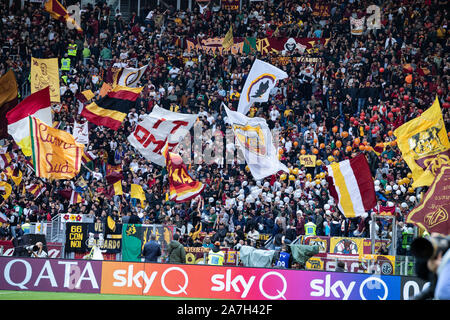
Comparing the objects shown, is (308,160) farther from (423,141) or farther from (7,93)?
(7,93)

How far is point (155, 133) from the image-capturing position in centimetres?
2481

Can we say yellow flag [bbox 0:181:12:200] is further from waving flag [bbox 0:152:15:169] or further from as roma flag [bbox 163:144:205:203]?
as roma flag [bbox 163:144:205:203]

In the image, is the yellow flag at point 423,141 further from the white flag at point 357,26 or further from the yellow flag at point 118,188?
the white flag at point 357,26

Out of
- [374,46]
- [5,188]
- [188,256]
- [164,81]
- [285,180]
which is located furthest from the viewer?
[164,81]

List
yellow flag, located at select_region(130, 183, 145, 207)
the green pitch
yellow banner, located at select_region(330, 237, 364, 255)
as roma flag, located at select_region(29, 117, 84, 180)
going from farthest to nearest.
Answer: yellow flag, located at select_region(130, 183, 145, 207), as roma flag, located at select_region(29, 117, 84, 180), yellow banner, located at select_region(330, 237, 364, 255), the green pitch

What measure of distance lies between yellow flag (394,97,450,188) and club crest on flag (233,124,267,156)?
4.83m

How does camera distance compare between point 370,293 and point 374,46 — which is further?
point 374,46

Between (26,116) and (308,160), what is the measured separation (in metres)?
9.98

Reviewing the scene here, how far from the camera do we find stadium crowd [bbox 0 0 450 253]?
25.0 m

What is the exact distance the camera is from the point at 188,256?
22625mm

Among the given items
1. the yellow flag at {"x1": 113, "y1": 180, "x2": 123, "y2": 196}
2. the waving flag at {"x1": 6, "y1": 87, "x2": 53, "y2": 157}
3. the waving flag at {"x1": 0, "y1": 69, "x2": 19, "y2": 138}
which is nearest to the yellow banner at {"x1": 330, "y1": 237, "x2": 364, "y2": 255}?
the yellow flag at {"x1": 113, "y1": 180, "x2": 123, "y2": 196}
